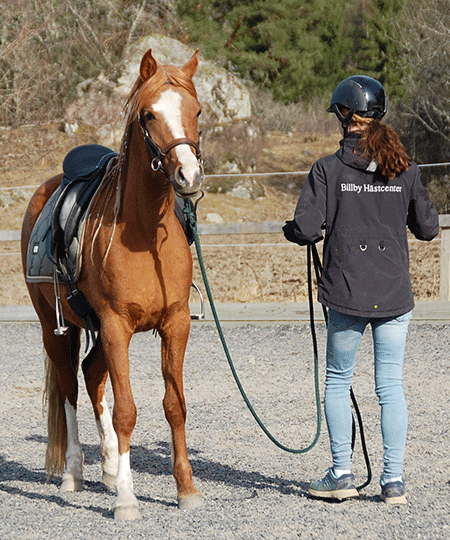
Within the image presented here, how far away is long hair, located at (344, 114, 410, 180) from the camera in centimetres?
308

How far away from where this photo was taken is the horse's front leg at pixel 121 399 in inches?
126

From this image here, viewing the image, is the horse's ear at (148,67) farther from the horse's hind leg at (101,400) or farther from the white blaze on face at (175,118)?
the horse's hind leg at (101,400)

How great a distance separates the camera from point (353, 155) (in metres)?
3.16

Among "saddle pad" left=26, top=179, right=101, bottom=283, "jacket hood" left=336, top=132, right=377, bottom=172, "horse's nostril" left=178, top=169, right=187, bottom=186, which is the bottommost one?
"saddle pad" left=26, top=179, right=101, bottom=283

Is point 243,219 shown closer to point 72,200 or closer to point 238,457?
point 238,457

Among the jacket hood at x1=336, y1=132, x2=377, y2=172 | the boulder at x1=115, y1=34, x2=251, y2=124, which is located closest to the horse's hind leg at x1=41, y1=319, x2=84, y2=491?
the jacket hood at x1=336, y1=132, x2=377, y2=172

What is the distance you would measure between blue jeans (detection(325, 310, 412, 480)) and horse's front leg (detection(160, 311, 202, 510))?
2.17 ft

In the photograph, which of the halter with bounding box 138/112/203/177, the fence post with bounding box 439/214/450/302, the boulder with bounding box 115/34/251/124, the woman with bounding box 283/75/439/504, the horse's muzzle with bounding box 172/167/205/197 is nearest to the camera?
the horse's muzzle with bounding box 172/167/205/197

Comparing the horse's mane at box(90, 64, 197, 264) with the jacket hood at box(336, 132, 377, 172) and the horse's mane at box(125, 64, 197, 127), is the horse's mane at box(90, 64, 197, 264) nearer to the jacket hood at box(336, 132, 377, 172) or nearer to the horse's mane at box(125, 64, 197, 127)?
the horse's mane at box(125, 64, 197, 127)

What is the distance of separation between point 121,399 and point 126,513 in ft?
1.58

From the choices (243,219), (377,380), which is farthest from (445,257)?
(243,219)

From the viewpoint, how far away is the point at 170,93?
9.84ft

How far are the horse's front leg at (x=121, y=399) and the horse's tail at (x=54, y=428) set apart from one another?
763mm

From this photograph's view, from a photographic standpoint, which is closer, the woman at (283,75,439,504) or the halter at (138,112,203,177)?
the halter at (138,112,203,177)
